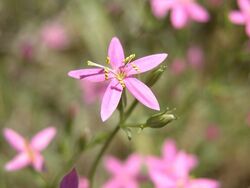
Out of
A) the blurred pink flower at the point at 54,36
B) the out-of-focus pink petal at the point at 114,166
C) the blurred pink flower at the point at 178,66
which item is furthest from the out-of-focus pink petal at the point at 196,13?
the blurred pink flower at the point at 54,36

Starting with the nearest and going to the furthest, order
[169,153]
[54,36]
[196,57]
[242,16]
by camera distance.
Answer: [242,16] → [169,153] → [196,57] → [54,36]

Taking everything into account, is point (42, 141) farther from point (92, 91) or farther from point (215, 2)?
point (215, 2)

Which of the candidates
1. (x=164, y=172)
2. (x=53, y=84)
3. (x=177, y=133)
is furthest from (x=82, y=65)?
(x=164, y=172)

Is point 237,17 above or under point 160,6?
under

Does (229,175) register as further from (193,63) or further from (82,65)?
(82,65)

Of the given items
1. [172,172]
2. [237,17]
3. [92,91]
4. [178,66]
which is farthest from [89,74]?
[92,91]

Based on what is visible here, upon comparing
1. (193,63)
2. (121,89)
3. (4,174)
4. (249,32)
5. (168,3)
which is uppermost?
(193,63)

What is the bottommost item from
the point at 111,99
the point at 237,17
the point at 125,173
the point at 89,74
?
the point at 111,99
